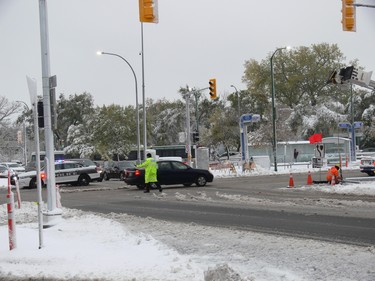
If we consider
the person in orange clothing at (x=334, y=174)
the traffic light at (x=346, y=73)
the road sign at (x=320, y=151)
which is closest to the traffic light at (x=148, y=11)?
the traffic light at (x=346, y=73)

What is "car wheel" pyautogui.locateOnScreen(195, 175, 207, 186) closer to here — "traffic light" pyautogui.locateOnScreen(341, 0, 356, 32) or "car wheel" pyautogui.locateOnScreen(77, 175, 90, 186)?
"car wheel" pyautogui.locateOnScreen(77, 175, 90, 186)

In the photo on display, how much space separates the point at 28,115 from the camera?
76.6 meters

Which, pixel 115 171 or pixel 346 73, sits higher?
pixel 346 73

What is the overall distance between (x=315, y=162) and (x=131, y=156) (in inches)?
1516

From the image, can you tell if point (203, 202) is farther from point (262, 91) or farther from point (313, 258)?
point (262, 91)

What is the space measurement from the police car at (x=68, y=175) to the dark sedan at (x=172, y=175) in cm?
571

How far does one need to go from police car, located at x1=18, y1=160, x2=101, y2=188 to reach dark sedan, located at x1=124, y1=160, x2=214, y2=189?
225 inches

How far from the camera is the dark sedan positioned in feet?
76.9

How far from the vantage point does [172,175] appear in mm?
23672

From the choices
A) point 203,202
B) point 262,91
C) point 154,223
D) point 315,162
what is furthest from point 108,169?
point 262,91

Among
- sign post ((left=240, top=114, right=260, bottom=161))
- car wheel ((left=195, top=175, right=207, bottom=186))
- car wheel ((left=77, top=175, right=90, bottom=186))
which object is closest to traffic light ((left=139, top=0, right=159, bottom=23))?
car wheel ((left=195, top=175, right=207, bottom=186))

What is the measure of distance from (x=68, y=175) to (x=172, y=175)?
Result: 7.64 meters

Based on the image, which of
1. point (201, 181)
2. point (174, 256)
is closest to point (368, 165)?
point (201, 181)

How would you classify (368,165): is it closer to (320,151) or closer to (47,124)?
(320,151)
